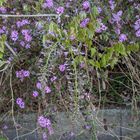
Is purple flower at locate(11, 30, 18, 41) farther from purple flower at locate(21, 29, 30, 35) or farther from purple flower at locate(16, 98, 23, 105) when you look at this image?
purple flower at locate(16, 98, 23, 105)

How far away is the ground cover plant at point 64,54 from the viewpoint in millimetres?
2213

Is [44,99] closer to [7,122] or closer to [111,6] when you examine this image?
[7,122]

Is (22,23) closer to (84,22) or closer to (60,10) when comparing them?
(60,10)

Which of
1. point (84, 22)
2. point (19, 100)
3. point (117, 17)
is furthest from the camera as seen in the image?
point (19, 100)

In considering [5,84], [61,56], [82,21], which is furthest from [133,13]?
[5,84]

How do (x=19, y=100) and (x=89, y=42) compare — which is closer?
(x=89, y=42)

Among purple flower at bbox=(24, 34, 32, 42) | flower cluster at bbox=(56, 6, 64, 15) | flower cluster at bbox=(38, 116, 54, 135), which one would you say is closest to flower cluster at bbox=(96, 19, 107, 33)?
flower cluster at bbox=(56, 6, 64, 15)

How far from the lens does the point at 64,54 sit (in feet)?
7.37

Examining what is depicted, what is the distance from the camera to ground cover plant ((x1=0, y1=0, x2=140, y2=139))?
2213 millimetres

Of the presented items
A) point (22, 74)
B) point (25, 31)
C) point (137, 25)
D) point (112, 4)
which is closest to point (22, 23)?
point (25, 31)

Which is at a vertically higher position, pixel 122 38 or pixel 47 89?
pixel 122 38

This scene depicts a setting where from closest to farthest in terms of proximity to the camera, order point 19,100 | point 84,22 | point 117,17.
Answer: point 84,22, point 117,17, point 19,100

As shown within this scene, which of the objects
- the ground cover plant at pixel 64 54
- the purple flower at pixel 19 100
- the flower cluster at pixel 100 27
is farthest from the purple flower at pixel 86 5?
the purple flower at pixel 19 100

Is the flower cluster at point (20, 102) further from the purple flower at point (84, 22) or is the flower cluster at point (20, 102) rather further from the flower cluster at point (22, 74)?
the purple flower at point (84, 22)
